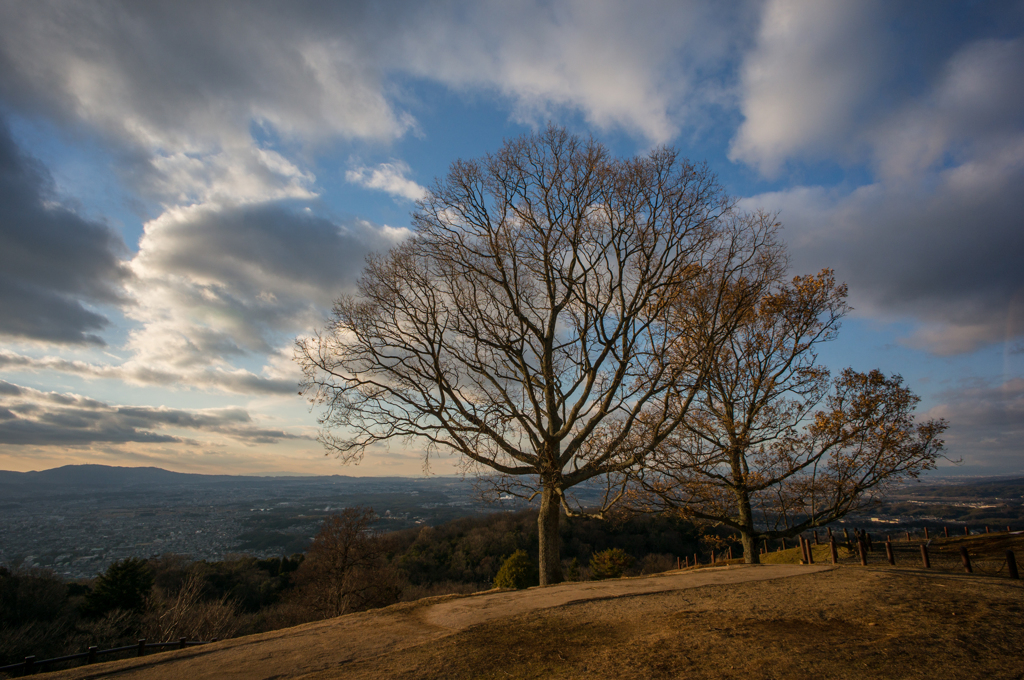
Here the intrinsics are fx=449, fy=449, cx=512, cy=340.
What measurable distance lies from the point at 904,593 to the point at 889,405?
8.46 metres

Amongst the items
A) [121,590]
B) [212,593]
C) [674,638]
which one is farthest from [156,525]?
[674,638]

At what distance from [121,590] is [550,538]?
32769mm

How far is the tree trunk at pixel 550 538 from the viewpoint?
36.1ft

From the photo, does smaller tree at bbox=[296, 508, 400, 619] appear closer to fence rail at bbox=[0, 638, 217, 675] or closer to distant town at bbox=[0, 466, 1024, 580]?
distant town at bbox=[0, 466, 1024, 580]

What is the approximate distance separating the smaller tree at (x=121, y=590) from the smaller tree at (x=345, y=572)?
9.54m

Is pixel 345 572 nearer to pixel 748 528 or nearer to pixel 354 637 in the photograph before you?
pixel 748 528

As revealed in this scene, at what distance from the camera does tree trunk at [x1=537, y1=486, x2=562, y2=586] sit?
1102 cm

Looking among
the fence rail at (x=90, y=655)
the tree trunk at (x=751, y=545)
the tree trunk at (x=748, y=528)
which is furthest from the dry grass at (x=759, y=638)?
the tree trunk at (x=751, y=545)

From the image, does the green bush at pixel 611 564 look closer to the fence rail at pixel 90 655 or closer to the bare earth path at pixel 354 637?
the bare earth path at pixel 354 637

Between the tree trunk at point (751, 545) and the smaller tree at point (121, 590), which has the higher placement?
the tree trunk at point (751, 545)

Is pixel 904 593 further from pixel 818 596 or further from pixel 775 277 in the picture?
pixel 775 277

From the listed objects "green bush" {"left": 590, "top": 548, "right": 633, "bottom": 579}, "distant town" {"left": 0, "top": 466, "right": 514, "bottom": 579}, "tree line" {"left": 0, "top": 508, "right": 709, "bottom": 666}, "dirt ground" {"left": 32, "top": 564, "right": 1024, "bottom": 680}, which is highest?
"dirt ground" {"left": 32, "top": 564, "right": 1024, "bottom": 680}

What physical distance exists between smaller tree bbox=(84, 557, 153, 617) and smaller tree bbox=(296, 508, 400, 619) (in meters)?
9.54

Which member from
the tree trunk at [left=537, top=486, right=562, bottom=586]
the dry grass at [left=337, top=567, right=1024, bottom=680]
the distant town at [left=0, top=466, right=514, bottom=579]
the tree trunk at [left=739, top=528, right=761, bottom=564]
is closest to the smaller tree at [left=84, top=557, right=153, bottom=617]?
the distant town at [left=0, top=466, right=514, bottom=579]
